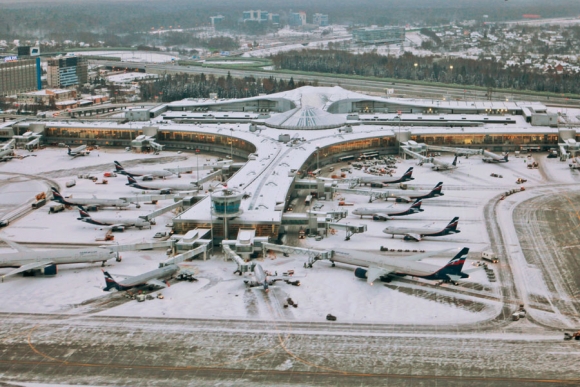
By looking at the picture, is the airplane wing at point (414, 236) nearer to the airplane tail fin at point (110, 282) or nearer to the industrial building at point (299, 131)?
the industrial building at point (299, 131)

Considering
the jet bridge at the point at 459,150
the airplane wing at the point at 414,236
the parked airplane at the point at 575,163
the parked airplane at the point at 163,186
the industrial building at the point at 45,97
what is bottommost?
the airplane wing at the point at 414,236

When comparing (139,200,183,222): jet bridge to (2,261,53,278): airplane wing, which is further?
(139,200,183,222): jet bridge

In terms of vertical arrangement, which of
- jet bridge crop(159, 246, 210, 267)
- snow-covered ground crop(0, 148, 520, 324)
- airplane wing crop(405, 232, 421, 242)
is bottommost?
snow-covered ground crop(0, 148, 520, 324)

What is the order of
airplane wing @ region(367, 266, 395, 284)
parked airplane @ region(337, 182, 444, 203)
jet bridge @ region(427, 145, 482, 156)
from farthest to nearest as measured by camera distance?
jet bridge @ region(427, 145, 482, 156)
parked airplane @ region(337, 182, 444, 203)
airplane wing @ region(367, 266, 395, 284)

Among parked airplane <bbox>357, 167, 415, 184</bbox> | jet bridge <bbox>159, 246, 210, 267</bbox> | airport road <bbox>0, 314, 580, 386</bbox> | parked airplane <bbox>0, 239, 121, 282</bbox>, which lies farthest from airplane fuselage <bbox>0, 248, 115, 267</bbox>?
parked airplane <bbox>357, 167, 415, 184</bbox>

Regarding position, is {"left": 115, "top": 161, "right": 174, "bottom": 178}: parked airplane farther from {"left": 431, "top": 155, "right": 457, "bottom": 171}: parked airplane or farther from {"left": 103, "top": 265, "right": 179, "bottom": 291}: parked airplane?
{"left": 103, "top": 265, "right": 179, "bottom": 291}: parked airplane

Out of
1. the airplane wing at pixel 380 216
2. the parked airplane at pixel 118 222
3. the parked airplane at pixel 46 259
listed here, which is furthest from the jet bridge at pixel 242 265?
the airplane wing at pixel 380 216

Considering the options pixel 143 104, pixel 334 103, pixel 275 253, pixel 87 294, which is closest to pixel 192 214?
pixel 275 253
